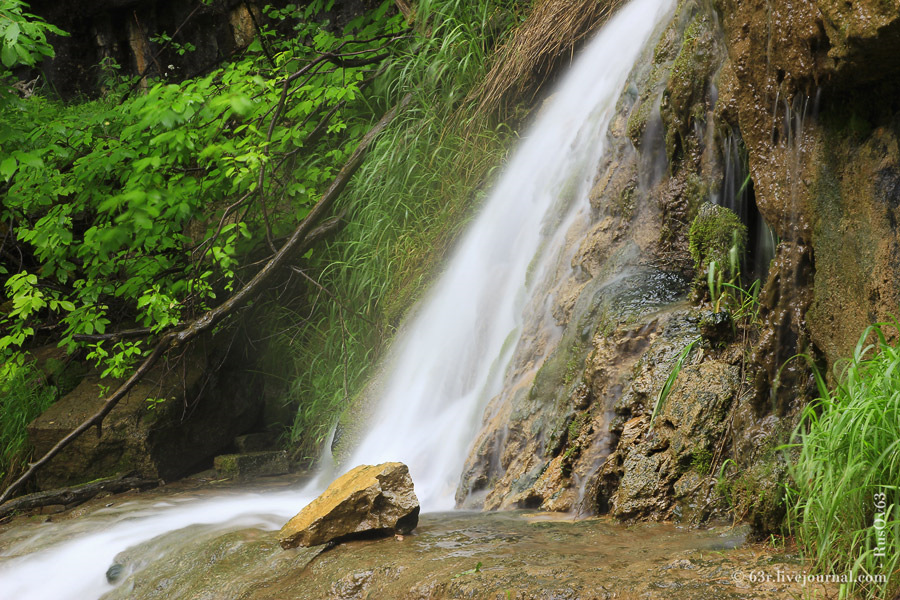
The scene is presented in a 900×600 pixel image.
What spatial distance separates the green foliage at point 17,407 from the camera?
5898 mm

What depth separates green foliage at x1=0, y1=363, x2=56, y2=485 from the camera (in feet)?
19.4

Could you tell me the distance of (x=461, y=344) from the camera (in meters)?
4.46

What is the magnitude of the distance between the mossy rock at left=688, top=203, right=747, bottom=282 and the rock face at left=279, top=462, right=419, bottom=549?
146 cm

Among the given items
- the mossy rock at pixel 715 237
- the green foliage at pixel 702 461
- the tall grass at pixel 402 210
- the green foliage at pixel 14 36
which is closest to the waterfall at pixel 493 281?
the tall grass at pixel 402 210

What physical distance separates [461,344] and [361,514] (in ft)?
5.82

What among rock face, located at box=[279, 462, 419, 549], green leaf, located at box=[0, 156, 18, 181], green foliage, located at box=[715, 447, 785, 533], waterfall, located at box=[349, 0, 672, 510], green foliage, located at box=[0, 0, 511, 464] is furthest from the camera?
green foliage, located at box=[0, 0, 511, 464]

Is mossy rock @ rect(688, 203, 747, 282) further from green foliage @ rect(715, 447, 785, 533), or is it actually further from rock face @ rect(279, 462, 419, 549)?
rock face @ rect(279, 462, 419, 549)

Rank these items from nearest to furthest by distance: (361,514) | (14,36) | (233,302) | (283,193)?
1. (361,514)
2. (14,36)
3. (233,302)
4. (283,193)

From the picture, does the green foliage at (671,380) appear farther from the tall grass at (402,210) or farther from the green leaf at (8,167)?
the green leaf at (8,167)

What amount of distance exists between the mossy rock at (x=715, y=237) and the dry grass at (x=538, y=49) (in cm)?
273

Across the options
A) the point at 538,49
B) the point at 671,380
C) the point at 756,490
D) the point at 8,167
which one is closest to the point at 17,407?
the point at 8,167

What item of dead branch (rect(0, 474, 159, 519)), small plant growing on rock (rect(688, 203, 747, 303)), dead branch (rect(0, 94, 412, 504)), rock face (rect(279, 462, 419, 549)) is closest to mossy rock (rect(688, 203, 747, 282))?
small plant growing on rock (rect(688, 203, 747, 303))

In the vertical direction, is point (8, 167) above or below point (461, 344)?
above

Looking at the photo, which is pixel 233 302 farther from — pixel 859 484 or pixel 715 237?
pixel 859 484
